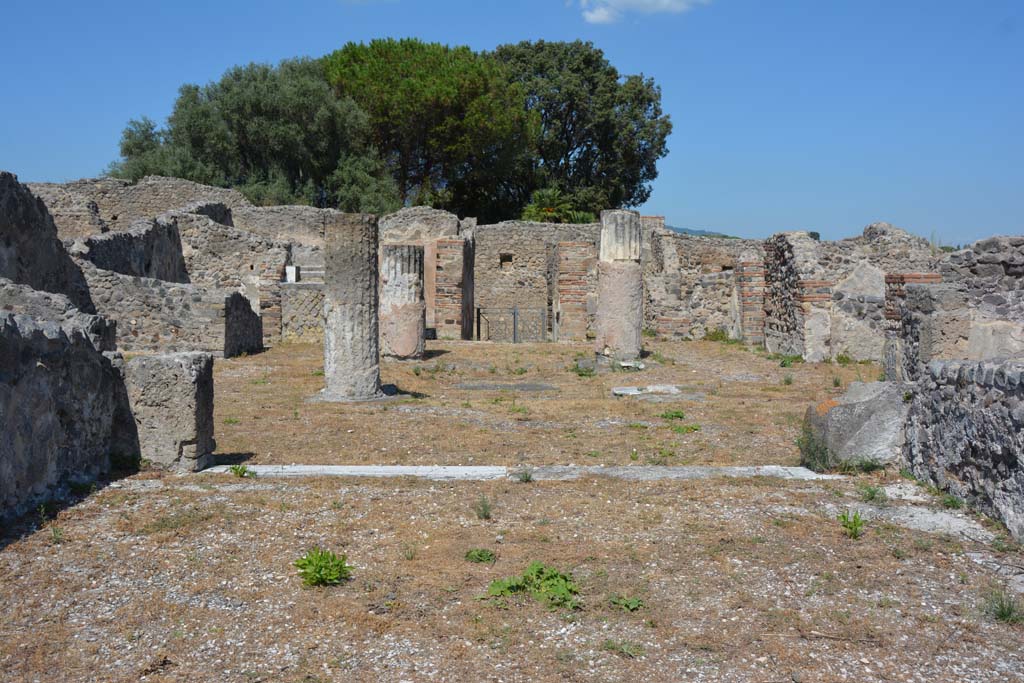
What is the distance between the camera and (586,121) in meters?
46.9

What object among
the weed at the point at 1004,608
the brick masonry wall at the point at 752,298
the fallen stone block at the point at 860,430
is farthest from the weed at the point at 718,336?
the weed at the point at 1004,608

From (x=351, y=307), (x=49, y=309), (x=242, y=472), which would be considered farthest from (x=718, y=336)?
(x=49, y=309)

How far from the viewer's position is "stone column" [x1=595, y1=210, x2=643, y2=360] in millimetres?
16016

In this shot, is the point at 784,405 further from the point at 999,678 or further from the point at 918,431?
the point at 999,678

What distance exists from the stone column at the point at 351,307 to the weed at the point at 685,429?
4.16 metres

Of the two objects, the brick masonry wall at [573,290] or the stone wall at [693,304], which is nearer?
the brick masonry wall at [573,290]

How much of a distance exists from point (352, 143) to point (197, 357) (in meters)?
28.7

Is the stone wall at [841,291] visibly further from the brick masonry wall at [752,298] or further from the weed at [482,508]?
the weed at [482,508]

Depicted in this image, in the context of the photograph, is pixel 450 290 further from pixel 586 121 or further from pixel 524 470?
pixel 586 121

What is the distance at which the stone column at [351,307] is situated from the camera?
11617 millimetres

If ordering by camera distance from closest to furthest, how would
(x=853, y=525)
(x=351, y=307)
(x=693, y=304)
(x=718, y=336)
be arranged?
(x=853, y=525) < (x=351, y=307) < (x=718, y=336) < (x=693, y=304)

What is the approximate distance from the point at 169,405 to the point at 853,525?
16.3 ft

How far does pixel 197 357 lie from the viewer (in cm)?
700

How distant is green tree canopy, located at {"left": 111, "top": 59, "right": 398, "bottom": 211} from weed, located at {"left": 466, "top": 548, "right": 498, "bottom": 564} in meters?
28.4
